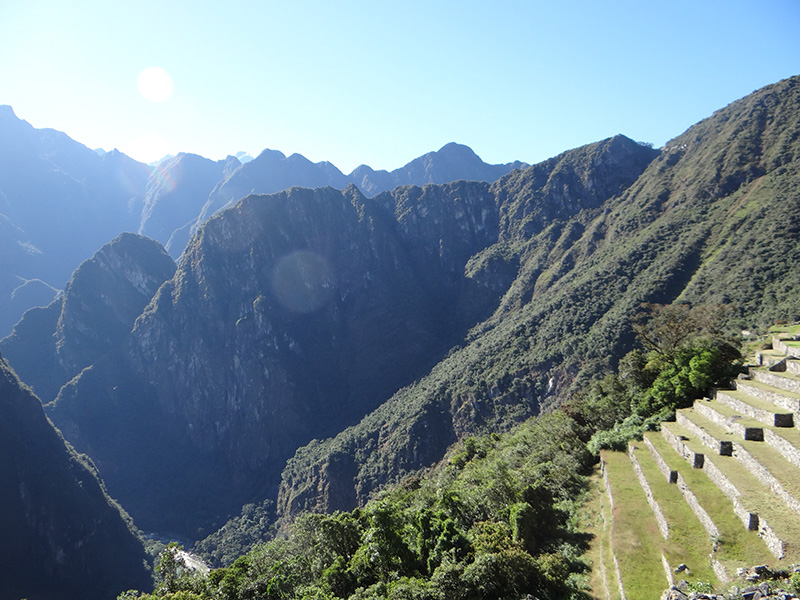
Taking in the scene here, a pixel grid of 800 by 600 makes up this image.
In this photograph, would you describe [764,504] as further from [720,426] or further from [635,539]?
[720,426]

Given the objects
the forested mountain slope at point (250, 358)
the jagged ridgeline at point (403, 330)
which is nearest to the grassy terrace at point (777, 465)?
the jagged ridgeline at point (403, 330)

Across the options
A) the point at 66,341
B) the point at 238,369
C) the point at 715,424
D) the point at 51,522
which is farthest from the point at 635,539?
the point at 66,341

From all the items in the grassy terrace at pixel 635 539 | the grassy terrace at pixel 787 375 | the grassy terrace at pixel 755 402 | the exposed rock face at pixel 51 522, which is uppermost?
the grassy terrace at pixel 787 375

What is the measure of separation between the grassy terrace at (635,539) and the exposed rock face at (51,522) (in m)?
132

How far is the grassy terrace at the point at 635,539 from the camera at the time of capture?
17.0 meters

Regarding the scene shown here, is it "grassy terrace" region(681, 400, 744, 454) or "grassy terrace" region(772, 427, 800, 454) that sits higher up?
"grassy terrace" region(772, 427, 800, 454)

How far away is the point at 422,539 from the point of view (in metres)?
21.4

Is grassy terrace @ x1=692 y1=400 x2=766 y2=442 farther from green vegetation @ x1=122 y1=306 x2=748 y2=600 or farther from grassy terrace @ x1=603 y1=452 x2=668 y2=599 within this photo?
grassy terrace @ x1=603 y1=452 x2=668 y2=599

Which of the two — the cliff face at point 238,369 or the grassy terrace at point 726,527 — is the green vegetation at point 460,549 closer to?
the grassy terrace at point 726,527

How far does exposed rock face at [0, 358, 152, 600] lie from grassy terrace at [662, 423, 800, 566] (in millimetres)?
138046

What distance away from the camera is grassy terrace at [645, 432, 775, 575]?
50.5ft

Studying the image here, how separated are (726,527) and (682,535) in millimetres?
1869

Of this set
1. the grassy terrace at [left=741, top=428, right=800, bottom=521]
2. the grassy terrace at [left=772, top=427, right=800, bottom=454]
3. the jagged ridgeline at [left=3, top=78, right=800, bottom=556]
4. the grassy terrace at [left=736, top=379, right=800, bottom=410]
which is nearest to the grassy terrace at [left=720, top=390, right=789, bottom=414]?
the grassy terrace at [left=736, top=379, right=800, bottom=410]

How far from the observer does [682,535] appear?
18531mm
